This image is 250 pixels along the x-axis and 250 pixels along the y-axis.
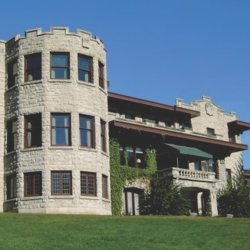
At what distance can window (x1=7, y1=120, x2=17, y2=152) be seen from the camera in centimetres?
3950

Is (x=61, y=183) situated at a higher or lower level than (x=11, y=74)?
lower

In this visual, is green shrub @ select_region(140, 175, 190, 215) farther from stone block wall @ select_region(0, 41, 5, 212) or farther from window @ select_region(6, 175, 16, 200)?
stone block wall @ select_region(0, 41, 5, 212)

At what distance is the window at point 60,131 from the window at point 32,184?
234 cm

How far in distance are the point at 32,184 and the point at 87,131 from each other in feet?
16.7

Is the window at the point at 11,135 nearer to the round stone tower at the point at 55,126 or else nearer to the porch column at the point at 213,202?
the round stone tower at the point at 55,126

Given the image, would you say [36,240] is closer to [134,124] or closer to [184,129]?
[134,124]

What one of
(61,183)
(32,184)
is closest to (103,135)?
(61,183)

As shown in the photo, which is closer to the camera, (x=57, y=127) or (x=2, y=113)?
(x=57, y=127)

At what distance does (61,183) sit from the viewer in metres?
37.4

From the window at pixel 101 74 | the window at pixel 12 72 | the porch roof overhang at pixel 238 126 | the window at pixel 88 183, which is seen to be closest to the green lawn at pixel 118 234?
the window at pixel 88 183

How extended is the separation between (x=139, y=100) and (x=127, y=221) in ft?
66.6

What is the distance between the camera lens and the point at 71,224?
90.0ft

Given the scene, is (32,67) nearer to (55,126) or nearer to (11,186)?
(55,126)

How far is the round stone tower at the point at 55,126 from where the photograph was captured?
37406 mm
